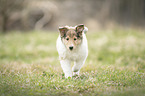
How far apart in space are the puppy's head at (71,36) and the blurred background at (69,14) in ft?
36.1

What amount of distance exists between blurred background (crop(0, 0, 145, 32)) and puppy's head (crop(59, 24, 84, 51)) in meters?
11.0

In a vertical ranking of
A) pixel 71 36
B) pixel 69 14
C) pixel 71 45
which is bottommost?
pixel 71 45

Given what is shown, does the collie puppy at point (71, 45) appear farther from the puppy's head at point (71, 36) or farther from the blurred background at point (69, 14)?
the blurred background at point (69, 14)

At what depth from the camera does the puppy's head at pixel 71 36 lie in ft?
15.5

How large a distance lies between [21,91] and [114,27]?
40.2 ft

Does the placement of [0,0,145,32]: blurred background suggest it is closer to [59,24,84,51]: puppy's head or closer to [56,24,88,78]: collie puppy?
[56,24,88,78]: collie puppy

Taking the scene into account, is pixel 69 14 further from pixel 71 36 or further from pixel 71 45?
pixel 71 45

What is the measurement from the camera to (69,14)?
18.7 metres

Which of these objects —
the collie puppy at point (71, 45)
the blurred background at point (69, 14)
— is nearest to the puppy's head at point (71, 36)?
the collie puppy at point (71, 45)

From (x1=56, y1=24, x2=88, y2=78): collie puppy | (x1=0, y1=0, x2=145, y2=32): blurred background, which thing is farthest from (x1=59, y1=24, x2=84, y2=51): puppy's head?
→ (x1=0, y1=0, x2=145, y2=32): blurred background

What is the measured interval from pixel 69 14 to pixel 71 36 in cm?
1422

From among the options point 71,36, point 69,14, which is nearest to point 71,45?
point 71,36

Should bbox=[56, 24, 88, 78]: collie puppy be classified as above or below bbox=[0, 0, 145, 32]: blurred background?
below

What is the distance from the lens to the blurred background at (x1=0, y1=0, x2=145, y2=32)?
49.1 feet
